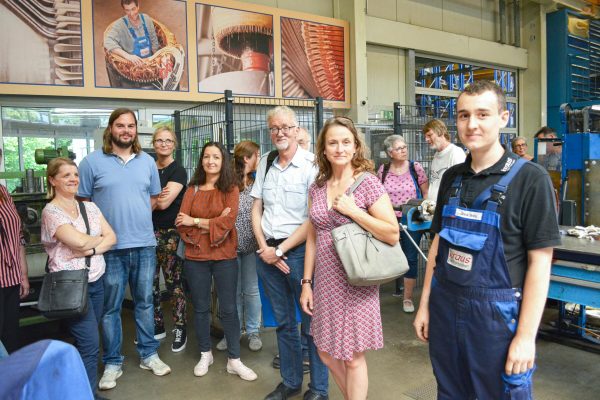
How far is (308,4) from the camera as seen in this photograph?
6.74m

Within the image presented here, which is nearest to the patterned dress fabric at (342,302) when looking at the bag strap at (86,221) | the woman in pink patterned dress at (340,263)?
the woman in pink patterned dress at (340,263)

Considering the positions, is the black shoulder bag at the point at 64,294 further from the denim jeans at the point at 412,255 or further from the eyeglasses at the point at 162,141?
the denim jeans at the point at 412,255

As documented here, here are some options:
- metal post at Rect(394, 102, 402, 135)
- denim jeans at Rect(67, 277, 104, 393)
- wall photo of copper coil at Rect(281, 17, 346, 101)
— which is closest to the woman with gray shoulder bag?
denim jeans at Rect(67, 277, 104, 393)

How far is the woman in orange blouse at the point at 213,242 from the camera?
113 inches

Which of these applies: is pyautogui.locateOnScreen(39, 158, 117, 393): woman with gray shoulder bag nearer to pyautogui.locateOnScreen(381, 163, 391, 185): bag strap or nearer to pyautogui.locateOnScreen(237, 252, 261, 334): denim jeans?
pyautogui.locateOnScreen(237, 252, 261, 334): denim jeans

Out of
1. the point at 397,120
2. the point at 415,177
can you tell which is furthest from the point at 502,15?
the point at 415,177

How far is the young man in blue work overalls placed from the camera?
53.8 inches

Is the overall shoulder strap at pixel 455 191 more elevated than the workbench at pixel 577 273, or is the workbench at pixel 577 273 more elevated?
the overall shoulder strap at pixel 455 191

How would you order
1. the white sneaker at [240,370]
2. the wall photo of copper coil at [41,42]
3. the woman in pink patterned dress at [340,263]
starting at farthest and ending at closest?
the wall photo of copper coil at [41,42], the white sneaker at [240,370], the woman in pink patterned dress at [340,263]

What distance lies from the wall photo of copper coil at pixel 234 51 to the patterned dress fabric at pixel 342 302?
4247 millimetres

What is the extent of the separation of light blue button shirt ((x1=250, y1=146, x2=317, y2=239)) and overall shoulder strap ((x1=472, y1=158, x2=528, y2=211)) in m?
1.14

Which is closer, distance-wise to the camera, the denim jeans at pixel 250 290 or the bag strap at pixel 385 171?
the denim jeans at pixel 250 290

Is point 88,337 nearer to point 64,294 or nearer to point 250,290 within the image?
point 64,294

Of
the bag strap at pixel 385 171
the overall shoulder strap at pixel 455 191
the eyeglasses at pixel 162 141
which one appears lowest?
the overall shoulder strap at pixel 455 191
